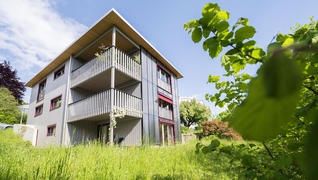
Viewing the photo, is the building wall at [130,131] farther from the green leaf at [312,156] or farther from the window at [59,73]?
the green leaf at [312,156]

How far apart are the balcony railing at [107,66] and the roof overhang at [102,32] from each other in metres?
1.28

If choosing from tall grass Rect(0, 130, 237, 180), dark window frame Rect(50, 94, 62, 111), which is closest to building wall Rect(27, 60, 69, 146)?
dark window frame Rect(50, 94, 62, 111)

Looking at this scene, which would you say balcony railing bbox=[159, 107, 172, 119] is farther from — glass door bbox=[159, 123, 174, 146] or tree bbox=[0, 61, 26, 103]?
tree bbox=[0, 61, 26, 103]

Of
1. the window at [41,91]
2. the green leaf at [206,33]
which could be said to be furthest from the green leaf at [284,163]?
the window at [41,91]

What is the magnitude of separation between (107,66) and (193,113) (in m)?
17.3

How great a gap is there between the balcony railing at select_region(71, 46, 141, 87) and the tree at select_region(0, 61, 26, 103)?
16545 millimetres

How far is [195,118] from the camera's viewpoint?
23750 millimetres

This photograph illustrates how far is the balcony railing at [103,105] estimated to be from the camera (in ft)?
25.5

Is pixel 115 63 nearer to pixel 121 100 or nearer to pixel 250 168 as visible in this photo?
pixel 121 100

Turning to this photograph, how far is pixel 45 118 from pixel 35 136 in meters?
2.06

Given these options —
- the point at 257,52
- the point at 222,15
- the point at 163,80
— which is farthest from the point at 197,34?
the point at 163,80

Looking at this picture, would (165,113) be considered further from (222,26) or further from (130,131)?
(222,26)

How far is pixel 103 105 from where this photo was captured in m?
7.85

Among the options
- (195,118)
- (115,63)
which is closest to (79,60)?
(115,63)
